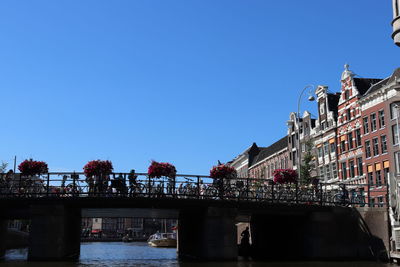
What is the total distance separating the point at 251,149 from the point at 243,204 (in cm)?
6066

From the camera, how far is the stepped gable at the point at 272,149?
74537 mm

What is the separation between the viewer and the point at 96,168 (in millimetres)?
28875

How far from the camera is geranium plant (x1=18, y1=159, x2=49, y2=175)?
29281 millimetres

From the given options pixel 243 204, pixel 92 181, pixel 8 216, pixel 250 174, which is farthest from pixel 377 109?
pixel 250 174

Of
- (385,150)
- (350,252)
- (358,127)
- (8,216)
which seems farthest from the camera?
(358,127)

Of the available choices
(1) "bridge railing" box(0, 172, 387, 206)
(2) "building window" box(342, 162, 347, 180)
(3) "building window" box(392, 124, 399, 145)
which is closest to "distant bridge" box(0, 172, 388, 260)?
(1) "bridge railing" box(0, 172, 387, 206)

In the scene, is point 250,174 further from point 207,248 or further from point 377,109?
point 207,248

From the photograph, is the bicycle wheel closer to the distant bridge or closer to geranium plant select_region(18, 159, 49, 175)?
the distant bridge

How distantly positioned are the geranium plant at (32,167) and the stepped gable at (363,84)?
118 feet

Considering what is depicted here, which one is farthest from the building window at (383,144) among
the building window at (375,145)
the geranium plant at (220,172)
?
the geranium plant at (220,172)

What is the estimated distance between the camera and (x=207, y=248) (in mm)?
29047

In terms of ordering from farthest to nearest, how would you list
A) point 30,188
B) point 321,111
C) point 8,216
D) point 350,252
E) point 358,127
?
point 321,111 → point 358,127 → point 8,216 → point 350,252 → point 30,188

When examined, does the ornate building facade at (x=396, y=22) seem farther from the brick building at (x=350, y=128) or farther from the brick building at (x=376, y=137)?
the brick building at (x=350, y=128)

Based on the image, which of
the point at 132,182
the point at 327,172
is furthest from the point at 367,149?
the point at 132,182
